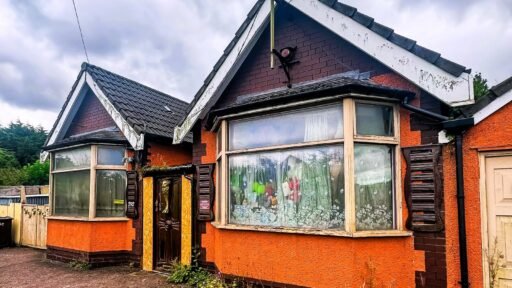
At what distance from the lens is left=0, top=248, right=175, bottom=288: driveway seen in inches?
296

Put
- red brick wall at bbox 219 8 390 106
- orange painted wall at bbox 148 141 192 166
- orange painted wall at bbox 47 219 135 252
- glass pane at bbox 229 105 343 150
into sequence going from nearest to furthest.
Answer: glass pane at bbox 229 105 343 150 < red brick wall at bbox 219 8 390 106 < orange painted wall at bbox 47 219 135 252 < orange painted wall at bbox 148 141 192 166

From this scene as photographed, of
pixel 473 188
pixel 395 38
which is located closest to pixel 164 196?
pixel 395 38

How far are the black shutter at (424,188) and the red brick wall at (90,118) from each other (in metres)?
7.59

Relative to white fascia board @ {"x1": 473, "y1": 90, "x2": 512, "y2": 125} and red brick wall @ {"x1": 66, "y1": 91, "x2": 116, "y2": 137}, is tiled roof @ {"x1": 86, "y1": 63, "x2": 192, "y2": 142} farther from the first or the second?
white fascia board @ {"x1": 473, "y1": 90, "x2": 512, "y2": 125}

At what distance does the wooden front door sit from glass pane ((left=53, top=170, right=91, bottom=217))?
1972 millimetres

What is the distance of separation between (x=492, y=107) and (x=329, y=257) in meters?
2.83

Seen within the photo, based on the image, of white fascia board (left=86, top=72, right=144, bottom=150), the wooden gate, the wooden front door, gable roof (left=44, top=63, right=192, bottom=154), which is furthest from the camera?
the wooden gate

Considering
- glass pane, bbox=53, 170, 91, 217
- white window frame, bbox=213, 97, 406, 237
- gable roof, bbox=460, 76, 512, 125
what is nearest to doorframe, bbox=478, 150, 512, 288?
gable roof, bbox=460, 76, 512, 125

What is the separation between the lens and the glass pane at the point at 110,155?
9422mm

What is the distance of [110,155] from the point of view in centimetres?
951

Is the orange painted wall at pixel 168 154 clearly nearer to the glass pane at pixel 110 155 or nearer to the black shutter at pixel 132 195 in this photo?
the black shutter at pixel 132 195

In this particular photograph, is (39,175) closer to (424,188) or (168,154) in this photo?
(168,154)

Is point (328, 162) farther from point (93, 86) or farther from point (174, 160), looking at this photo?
point (93, 86)

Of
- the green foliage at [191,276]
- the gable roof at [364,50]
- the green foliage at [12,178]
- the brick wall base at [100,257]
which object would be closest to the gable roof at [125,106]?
the gable roof at [364,50]
